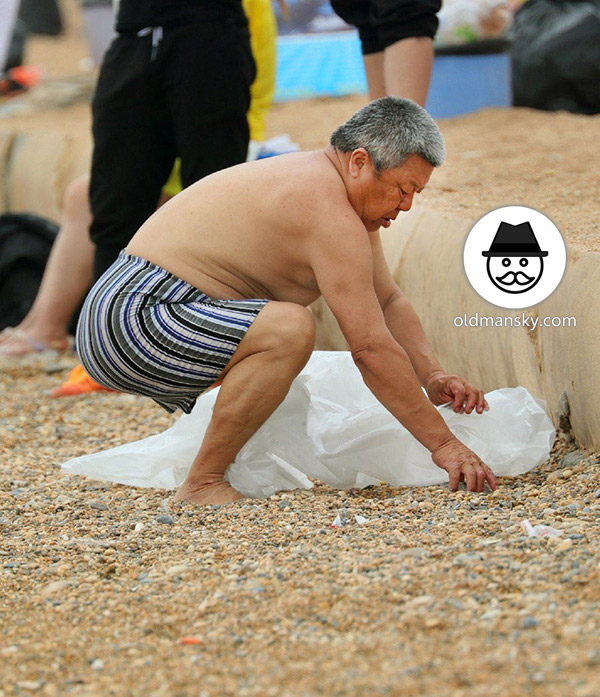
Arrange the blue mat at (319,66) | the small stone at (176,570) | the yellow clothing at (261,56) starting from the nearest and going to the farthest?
the small stone at (176,570) < the yellow clothing at (261,56) < the blue mat at (319,66)

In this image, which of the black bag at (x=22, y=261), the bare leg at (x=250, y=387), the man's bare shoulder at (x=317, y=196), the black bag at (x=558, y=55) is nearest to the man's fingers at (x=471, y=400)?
the bare leg at (x=250, y=387)

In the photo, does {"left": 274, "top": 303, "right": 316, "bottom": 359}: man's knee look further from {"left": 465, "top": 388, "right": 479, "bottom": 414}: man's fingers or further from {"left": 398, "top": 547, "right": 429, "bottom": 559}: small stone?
{"left": 398, "top": 547, "right": 429, "bottom": 559}: small stone

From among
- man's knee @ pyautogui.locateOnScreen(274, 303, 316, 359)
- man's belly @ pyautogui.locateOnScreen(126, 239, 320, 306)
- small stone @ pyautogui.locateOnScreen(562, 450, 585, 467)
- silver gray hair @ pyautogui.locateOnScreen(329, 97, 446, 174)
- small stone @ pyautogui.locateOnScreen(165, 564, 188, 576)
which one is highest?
silver gray hair @ pyautogui.locateOnScreen(329, 97, 446, 174)

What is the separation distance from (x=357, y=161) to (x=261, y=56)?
7.53 ft

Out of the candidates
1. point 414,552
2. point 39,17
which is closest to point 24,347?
point 414,552

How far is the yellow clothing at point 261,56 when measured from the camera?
15.7ft

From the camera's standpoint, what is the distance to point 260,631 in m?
2.01

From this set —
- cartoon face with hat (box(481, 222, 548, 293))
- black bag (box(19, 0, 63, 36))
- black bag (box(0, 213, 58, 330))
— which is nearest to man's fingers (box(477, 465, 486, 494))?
cartoon face with hat (box(481, 222, 548, 293))

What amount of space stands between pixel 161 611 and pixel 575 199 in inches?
98.6

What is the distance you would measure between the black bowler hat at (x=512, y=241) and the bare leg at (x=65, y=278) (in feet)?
6.47

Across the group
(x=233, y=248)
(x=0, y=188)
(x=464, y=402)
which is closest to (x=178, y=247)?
(x=233, y=248)

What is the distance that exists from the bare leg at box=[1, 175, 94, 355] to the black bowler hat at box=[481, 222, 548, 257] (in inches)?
77.7

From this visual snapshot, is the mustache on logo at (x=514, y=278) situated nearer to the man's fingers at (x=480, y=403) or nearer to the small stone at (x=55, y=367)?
the man's fingers at (x=480, y=403)

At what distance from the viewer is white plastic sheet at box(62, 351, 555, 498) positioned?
295cm
